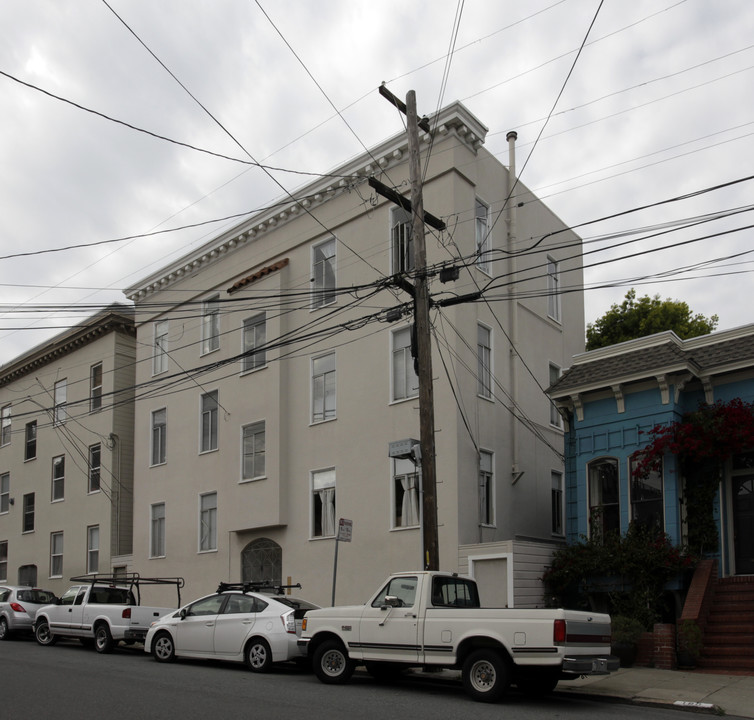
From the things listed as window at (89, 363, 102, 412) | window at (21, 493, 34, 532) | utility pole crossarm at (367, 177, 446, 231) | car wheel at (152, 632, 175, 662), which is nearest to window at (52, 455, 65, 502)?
window at (21, 493, 34, 532)

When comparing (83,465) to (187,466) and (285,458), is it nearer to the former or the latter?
(187,466)

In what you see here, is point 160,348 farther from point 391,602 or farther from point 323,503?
point 391,602

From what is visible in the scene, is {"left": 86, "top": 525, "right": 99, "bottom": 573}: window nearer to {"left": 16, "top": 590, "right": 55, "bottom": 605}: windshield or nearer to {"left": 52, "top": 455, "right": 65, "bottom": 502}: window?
{"left": 52, "top": 455, "right": 65, "bottom": 502}: window

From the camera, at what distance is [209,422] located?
28.6 metres

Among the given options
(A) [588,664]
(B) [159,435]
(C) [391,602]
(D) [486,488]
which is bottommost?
(A) [588,664]

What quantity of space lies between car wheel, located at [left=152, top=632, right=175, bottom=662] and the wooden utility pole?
5243mm

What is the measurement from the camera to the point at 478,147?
2330 centimetres

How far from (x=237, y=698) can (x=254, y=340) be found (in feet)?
53.0

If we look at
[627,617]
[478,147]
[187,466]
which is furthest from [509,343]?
[187,466]

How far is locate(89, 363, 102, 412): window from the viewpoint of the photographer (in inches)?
1361

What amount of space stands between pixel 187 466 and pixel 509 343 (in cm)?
1155

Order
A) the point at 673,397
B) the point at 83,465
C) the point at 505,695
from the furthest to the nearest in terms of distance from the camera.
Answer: the point at 83,465
the point at 673,397
the point at 505,695

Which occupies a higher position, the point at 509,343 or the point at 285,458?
the point at 509,343

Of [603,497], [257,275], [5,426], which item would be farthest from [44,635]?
[5,426]
